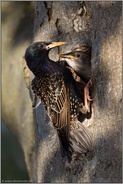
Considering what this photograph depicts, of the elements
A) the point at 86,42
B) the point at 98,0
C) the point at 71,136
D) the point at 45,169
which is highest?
the point at 98,0

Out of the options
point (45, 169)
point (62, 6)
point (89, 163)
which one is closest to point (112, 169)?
point (89, 163)

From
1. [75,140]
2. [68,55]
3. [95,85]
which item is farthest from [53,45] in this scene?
[75,140]

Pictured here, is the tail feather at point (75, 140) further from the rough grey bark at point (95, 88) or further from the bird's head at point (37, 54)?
the bird's head at point (37, 54)

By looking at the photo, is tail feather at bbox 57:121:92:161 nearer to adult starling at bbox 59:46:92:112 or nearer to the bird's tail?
the bird's tail

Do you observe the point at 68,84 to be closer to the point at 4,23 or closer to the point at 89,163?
the point at 89,163

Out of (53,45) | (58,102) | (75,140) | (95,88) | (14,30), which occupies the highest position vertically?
(53,45)

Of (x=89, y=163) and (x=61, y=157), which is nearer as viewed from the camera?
(x=89, y=163)

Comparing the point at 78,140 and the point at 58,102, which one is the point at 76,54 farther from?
the point at 78,140
